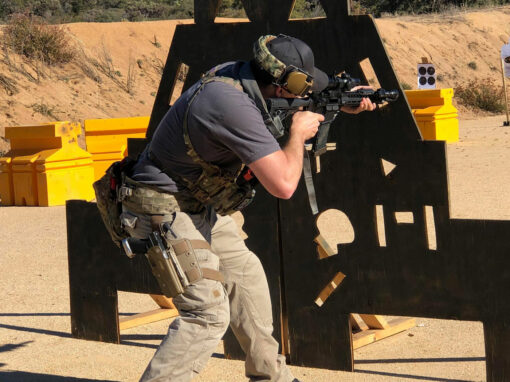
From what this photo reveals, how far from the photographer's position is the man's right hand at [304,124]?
3903 mm

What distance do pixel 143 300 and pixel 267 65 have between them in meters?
3.66

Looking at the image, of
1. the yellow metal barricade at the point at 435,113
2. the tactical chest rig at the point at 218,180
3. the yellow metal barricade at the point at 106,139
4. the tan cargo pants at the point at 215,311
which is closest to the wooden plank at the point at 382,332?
the tan cargo pants at the point at 215,311

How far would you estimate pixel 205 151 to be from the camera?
386cm

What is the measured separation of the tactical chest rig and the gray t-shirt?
22 millimetres

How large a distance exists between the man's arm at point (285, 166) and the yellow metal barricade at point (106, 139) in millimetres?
10705

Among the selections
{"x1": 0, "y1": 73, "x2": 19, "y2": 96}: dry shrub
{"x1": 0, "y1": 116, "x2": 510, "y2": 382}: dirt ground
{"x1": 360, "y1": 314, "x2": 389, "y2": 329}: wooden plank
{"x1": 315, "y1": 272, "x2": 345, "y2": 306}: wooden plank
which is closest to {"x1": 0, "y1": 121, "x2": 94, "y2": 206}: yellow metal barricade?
{"x1": 0, "y1": 116, "x2": 510, "y2": 382}: dirt ground

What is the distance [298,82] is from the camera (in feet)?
12.7

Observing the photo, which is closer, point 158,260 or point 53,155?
point 158,260

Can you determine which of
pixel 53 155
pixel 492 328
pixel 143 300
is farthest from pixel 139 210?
pixel 53 155

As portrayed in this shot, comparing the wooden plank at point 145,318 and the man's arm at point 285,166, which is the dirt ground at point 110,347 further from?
the man's arm at point 285,166

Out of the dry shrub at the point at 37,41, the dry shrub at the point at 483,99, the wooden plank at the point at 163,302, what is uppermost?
the dry shrub at the point at 37,41

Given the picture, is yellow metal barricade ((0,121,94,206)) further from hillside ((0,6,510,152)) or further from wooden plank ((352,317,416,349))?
wooden plank ((352,317,416,349))

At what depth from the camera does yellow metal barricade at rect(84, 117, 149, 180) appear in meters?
14.4

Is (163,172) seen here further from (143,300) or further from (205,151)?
(143,300)
